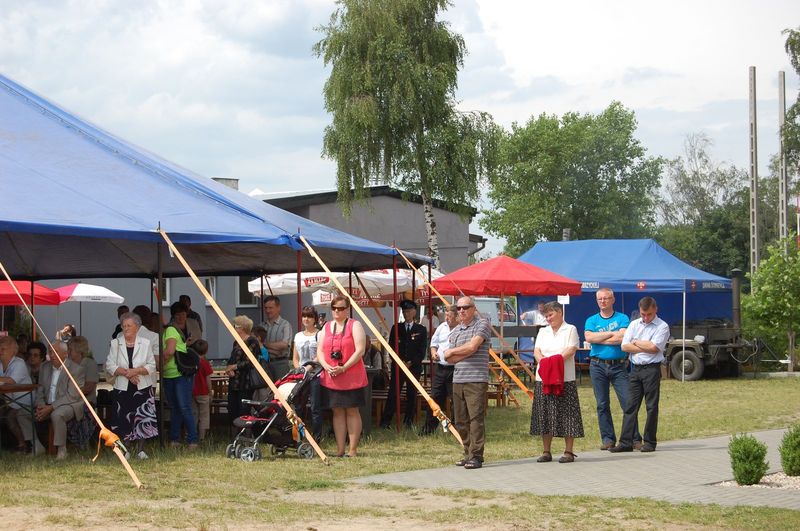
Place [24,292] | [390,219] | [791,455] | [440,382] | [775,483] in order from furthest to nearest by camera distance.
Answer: [390,219]
[24,292]
[440,382]
[791,455]
[775,483]

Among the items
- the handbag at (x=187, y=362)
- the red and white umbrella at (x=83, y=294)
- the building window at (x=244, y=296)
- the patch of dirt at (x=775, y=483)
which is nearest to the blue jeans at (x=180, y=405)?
the handbag at (x=187, y=362)

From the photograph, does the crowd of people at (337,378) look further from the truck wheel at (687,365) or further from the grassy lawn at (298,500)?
the truck wheel at (687,365)

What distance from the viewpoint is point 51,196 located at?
40.1 feet

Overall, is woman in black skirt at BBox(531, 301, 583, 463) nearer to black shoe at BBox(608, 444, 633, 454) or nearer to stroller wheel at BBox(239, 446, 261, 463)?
black shoe at BBox(608, 444, 633, 454)

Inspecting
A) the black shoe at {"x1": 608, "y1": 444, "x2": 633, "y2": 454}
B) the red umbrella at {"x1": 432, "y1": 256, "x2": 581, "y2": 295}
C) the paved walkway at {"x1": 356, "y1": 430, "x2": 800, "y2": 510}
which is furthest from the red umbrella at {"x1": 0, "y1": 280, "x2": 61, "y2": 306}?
the black shoe at {"x1": 608, "y1": 444, "x2": 633, "y2": 454}

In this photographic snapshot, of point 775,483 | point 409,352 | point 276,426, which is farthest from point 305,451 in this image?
point 775,483

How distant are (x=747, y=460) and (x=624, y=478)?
1113mm

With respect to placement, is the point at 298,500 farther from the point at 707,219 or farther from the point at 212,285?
the point at 707,219

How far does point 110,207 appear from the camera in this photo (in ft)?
40.7

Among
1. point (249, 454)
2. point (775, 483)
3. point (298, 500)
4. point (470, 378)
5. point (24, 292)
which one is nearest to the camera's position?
point (298, 500)

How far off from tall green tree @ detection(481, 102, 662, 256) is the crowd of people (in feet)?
167

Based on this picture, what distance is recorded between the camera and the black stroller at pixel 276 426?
1147 centimetres

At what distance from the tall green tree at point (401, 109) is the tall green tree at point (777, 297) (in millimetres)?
8223

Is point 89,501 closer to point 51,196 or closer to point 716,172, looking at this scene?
point 51,196
